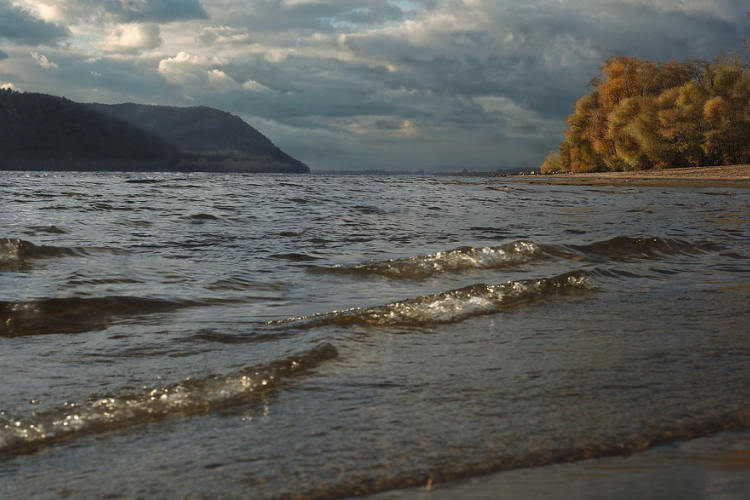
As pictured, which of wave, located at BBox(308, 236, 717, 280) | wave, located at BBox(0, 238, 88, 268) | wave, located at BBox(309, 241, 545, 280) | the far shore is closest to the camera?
wave, located at BBox(309, 241, 545, 280)

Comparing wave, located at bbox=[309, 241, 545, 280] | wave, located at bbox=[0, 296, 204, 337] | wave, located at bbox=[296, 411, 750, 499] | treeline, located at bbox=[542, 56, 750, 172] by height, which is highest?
treeline, located at bbox=[542, 56, 750, 172]

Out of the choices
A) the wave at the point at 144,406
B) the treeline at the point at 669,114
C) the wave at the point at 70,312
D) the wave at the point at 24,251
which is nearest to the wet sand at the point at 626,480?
the wave at the point at 144,406

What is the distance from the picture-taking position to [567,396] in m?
3.66

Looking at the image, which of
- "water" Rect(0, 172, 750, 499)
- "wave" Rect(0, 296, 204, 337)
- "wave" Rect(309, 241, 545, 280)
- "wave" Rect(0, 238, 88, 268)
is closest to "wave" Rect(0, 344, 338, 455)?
"water" Rect(0, 172, 750, 499)

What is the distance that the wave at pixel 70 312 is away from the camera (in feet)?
19.4

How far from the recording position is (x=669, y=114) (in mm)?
64750

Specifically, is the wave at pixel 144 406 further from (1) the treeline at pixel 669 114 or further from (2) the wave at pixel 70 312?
(1) the treeline at pixel 669 114

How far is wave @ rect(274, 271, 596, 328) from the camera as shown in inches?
232

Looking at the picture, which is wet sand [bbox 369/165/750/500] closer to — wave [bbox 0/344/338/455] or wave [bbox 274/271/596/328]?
wave [bbox 0/344/338/455]

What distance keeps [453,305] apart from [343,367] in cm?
220

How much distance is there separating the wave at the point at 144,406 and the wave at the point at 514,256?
4771 mm

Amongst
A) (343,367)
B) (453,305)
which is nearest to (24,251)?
(453,305)

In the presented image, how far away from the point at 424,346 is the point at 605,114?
81.3m

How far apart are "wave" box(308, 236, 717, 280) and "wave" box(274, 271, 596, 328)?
183cm
